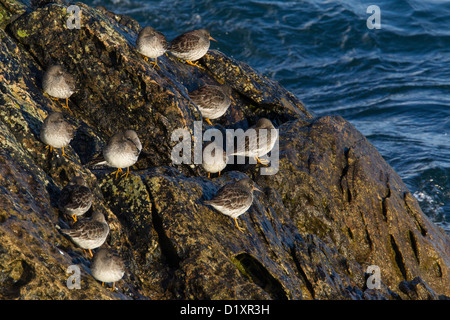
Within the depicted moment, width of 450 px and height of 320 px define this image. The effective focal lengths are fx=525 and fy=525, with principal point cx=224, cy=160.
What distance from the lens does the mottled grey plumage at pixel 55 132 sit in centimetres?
883

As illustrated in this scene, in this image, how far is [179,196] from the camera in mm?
9141

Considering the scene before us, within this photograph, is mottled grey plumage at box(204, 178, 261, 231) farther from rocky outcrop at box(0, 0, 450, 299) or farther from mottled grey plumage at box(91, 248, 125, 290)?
mottled grey plumage at box(91, 248, 125, 290)

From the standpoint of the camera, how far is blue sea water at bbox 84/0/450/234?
885 inches

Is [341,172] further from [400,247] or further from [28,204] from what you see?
[28,204]

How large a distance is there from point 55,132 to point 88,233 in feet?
6.55

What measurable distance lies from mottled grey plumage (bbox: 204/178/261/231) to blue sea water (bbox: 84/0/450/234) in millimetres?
12019

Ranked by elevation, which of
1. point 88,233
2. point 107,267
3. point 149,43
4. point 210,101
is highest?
point 149,43

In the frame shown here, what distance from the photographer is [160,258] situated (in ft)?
28.7

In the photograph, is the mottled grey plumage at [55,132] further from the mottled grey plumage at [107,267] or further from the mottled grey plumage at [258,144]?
the mottled grey plumage at [258,144]

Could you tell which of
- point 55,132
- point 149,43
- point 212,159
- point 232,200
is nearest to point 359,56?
point 149,43

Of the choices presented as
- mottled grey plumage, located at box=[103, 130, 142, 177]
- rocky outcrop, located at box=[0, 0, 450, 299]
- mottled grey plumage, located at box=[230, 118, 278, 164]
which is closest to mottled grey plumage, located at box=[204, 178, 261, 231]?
rocky outcrop, located at box=[0, 0, 450, 299]

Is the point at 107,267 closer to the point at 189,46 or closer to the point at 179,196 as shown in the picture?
the point at 179,196

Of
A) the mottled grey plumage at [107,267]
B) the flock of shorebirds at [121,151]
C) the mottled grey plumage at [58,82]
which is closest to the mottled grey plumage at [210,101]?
the flock of shorebirds at [121,151]

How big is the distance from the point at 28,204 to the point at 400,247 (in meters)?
8.37
